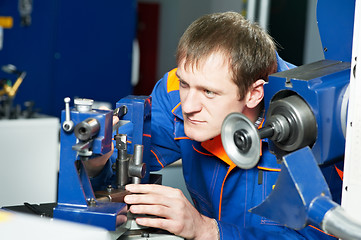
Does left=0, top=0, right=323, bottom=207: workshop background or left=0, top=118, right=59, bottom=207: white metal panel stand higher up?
left=0, top=0, right=323, bottom=207: workshop background

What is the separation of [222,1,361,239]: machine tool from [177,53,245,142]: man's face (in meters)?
0.30

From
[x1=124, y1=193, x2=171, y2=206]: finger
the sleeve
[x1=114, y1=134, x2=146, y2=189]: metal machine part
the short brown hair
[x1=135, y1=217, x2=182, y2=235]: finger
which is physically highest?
the short brown hair

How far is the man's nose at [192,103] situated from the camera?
1.27 metres

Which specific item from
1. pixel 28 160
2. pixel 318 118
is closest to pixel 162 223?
pixel 318 118

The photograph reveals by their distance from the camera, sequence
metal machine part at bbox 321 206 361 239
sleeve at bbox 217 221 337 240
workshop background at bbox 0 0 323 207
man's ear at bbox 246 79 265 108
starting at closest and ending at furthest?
metal machine part at bbox 321 206 361 239 < sleeve at bbox 217 221 337 240 < man's ear at bbox 246 79 265 108 < workshop background at bbox 0 0 323 207

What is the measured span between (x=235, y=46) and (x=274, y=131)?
1.40 feet

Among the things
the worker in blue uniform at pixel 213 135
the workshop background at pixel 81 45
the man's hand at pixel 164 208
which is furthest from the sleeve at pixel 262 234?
the workshop background at pixel 81 45

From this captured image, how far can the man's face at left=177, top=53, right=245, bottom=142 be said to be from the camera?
1.28 m

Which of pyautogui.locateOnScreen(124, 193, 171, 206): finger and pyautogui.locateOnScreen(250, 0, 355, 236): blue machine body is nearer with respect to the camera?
pyautogui.locateOnScreen(250, 0, 355, 236): blue machine body

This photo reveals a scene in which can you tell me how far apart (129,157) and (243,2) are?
420cm

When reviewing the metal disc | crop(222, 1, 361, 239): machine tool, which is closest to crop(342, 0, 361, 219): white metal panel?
crop(222, 1, 361, 239): machine tool

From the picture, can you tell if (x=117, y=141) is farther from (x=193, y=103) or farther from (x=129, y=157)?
(x=193, y=103)

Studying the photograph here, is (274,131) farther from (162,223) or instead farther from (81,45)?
(81,45)

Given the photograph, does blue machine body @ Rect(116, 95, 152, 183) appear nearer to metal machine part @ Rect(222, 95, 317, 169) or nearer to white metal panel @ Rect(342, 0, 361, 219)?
metal machine part @ Rect(222, 95, 317, 169)
